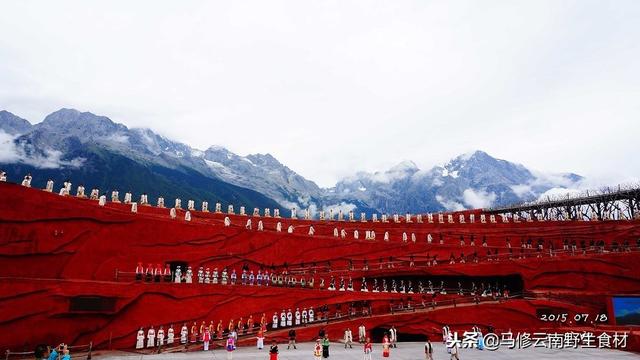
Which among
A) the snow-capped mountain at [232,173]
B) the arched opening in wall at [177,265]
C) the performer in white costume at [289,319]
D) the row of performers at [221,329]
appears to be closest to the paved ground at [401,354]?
the row of performers at [221,329]

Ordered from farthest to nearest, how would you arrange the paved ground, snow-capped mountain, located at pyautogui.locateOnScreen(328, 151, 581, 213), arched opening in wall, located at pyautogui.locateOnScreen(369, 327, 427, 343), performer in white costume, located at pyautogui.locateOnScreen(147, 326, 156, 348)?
snow-capped mountain, located at pyautogui.locateOnScreen(328, 151, 581, 213) < arched opening in wall, located at pyautogui.locateOnScreen(369, 327, 427, 343) < performer in white costume, located at pyautogui.locateOnScreen(147, 326, 156, 348) < the paved ground

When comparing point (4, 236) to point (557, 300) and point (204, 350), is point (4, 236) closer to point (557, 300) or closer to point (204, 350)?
point (204, 350)

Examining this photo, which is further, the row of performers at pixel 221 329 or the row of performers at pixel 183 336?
the row of performers at pixel 221 329

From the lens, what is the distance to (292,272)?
32.3m

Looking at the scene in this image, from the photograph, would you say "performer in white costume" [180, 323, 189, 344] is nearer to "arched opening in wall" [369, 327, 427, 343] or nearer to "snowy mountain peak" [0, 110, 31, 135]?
"arched opening in wall" [369, 327, 427, 343]

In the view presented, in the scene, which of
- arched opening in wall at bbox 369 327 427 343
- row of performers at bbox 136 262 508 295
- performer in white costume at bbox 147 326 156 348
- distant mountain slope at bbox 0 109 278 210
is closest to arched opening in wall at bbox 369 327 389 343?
arched opening in wall at bbox 369 327 427 343

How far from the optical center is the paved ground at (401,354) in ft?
64.7

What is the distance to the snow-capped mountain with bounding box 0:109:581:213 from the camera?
97.4 m

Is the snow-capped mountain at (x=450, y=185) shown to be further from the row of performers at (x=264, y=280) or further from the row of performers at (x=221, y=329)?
the row of performers at (x=221, y=329)

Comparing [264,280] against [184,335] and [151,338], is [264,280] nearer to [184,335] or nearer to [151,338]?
[184,335]

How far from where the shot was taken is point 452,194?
152375 millimetres

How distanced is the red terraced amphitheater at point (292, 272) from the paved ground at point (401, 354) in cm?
235

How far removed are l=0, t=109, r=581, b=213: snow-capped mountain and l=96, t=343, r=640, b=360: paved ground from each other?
3361 inches

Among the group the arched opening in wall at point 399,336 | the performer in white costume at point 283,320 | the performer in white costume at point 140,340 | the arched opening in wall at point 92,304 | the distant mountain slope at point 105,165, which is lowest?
the arched opening in wall at point 399,336
